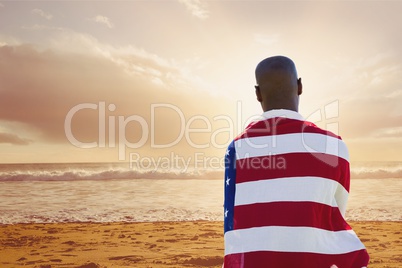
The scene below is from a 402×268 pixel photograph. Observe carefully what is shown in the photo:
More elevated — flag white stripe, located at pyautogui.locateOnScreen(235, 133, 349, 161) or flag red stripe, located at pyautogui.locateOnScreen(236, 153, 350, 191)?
flag white stripe, located at pyautogui.locateOnScreen(235, 133, 349, 161)

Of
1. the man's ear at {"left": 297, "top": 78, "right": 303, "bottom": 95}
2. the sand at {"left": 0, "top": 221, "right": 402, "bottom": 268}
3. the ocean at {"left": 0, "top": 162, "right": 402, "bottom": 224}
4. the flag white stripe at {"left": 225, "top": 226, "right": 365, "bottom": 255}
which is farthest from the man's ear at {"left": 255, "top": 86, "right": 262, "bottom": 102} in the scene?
the ocean at {"left": 0, "top": 162, "right": 402, "bottom": 224}

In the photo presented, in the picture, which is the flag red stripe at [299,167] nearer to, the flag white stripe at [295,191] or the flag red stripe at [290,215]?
the flag white stripe at [295,191]

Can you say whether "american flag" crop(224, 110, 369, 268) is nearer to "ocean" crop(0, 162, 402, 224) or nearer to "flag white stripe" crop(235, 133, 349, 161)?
"flag white stripe" crop(235, 133, 349, 161)

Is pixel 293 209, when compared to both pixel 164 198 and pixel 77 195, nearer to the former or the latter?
pixel 164 198

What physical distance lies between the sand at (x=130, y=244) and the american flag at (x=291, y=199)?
4.53 meters

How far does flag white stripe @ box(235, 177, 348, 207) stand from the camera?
173cm

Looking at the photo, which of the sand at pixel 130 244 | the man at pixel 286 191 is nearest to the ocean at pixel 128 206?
the sand at pixel 130 244

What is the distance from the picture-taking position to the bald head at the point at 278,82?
1.84 m

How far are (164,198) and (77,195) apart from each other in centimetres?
374

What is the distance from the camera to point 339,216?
1810 millimetres

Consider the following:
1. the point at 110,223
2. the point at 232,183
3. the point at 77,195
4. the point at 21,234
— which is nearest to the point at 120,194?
the point at 77,195

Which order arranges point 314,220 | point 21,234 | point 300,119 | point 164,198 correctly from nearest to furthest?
point 314,220 → point 300,119 → point 21,234 → point 164,198

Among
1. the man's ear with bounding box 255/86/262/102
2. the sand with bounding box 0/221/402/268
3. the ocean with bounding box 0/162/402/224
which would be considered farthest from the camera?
the ocean with bounding box 0/162/402/224

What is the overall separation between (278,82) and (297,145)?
0.31 metres
